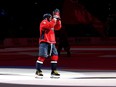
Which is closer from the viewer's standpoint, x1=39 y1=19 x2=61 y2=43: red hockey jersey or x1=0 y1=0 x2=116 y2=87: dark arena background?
x1=39 y1=19 x2=61 y2=43: red hockey jersey

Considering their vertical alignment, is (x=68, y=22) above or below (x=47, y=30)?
above

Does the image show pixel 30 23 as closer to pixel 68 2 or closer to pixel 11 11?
pixel 11 11

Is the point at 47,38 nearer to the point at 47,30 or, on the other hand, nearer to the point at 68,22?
the point at 47,30

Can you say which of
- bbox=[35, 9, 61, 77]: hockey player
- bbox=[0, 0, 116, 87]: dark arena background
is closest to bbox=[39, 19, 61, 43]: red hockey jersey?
bbox=[35, 9, 61, 77]: hockey player

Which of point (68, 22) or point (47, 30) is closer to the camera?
point (47, 30)

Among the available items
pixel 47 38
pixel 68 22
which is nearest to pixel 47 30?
pixel 47 38

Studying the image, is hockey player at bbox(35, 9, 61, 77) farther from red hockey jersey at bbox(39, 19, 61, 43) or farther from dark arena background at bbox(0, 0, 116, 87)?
dark arena background at bbox(0, 0, 116, 87)

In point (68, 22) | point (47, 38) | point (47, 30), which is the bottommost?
point (47, 38)

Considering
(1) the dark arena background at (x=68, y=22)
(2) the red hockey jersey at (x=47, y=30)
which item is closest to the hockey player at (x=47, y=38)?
(2) the red hockey jersey at (x=47, y=30)

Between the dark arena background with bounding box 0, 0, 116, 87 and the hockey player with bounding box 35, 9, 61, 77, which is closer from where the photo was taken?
the hockey player with bounding box 35, 9, 61, 77

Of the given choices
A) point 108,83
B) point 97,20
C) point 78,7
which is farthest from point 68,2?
point 108,83

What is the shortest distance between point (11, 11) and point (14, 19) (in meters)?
0.66

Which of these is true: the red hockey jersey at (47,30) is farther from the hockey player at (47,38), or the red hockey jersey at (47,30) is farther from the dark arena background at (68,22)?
the dark arena background at (68,22)

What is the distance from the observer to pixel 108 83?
9.96 meters
